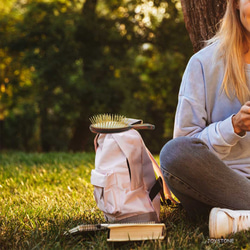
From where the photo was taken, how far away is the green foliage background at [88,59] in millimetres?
8672

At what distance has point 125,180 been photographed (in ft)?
7.09

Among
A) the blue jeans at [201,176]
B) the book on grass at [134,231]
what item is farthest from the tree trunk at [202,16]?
the book on grass at [134,231]

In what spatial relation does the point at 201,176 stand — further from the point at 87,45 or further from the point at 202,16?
the point at 87,45

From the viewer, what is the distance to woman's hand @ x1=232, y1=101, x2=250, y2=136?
1.99 m

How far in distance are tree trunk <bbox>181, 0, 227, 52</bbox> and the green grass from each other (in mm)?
1307

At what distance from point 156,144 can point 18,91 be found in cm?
403

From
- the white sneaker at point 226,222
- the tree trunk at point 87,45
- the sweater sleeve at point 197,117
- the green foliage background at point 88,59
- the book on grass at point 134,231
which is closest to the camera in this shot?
the book on grass at point 134,231

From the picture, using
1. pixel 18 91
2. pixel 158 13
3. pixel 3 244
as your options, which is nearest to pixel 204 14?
pixel 3 244

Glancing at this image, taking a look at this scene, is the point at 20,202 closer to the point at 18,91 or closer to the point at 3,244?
the point at 3,244

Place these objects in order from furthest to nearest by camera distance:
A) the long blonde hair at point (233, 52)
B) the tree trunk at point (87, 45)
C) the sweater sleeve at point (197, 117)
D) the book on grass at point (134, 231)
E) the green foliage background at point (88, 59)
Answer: the tree trunk at point (87, 45)
the green foliage background at point (88, 59)
the long blonde hair at point (233, 52)
the sweater sleeve at point (197, 117)
the book on grass at point (134, 231)

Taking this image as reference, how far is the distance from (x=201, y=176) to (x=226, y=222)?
0.24 m

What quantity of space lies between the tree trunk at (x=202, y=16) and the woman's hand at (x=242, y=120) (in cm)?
115

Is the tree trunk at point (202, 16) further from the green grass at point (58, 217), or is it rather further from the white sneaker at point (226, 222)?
the white sneaker at point (226, 222)

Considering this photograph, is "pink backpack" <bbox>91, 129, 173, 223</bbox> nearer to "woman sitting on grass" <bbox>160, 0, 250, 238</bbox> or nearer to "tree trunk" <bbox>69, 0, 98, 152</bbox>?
"woman sitting on grass" <bbox>160, 0, 250, 238</bbox>
